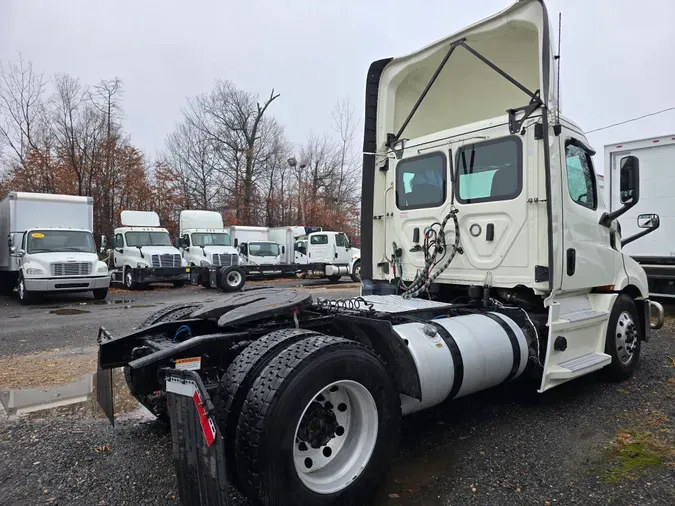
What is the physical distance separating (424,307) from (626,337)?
2.63 m

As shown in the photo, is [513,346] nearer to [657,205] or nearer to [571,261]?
[571,261]

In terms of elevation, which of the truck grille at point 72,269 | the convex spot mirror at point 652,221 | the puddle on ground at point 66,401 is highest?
the convex spot mirror at point 652,221

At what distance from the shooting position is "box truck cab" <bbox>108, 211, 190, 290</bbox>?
677 inches

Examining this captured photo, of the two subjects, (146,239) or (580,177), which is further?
(146,239)

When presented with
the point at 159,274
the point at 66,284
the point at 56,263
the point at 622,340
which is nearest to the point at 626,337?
the point at 622,340

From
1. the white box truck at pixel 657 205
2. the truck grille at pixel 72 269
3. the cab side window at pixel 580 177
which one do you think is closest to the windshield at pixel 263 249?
the truck grille at pixel 72 269

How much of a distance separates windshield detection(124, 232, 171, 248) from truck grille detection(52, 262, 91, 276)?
4.49m

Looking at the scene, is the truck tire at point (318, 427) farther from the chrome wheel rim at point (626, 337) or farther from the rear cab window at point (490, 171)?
the chrome wheel rim at point (626, 337)

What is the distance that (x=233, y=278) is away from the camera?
17797 millimetres

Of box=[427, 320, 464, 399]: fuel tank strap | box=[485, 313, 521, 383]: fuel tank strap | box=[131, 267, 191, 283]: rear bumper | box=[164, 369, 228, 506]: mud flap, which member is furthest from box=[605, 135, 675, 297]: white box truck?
box=[131, 267, 191, 283]: rear bumper

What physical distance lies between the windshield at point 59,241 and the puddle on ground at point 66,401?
10395 millimetres

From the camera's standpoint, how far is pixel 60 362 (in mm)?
6219

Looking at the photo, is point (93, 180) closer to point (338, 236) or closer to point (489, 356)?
point (338, 236)

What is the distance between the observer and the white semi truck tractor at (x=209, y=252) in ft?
58.2
